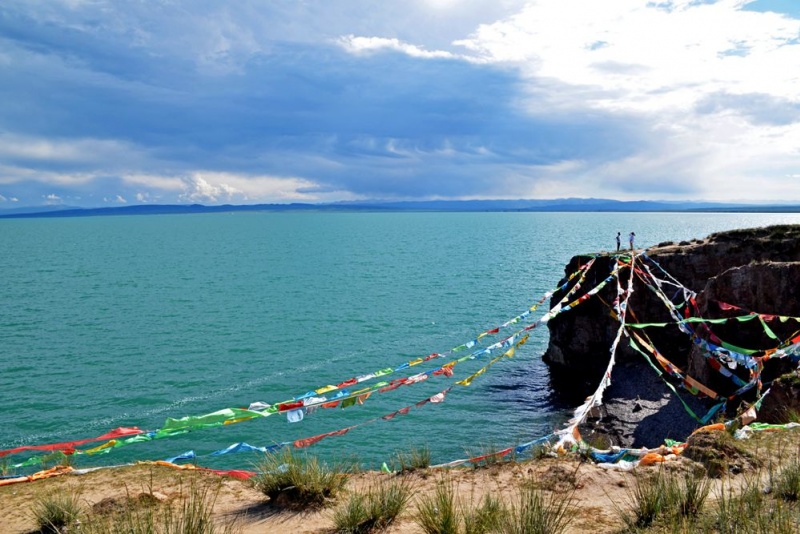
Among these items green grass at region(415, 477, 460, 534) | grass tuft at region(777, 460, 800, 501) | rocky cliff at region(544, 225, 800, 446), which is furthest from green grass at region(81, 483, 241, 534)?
rocky cliff at region(544, 225, 800, 446)

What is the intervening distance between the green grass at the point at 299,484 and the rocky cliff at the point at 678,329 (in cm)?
1028

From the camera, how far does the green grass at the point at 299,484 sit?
7562mm

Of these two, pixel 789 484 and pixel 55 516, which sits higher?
pixel 789 484

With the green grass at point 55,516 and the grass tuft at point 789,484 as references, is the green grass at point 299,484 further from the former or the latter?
the grass tuft at point 789,484

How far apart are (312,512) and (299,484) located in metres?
0.45

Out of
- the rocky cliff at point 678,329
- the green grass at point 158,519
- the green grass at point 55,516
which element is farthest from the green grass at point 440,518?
the rocky cliff at point 678,329

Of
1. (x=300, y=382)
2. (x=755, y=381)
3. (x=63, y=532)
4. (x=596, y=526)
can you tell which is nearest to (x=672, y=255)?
(x=755, y=381)

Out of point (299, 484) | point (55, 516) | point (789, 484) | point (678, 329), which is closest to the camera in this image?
point (789, 484)

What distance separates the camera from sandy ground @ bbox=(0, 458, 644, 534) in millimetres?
6918

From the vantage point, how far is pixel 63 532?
21.8 ft

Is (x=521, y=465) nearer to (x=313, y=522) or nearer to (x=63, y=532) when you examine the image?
(x=313, y=522)

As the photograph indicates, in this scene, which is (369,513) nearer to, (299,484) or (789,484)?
(299,484)

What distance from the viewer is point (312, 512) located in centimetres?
731

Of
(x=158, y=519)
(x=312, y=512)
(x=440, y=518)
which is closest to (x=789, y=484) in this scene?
(x=440, y=518)
